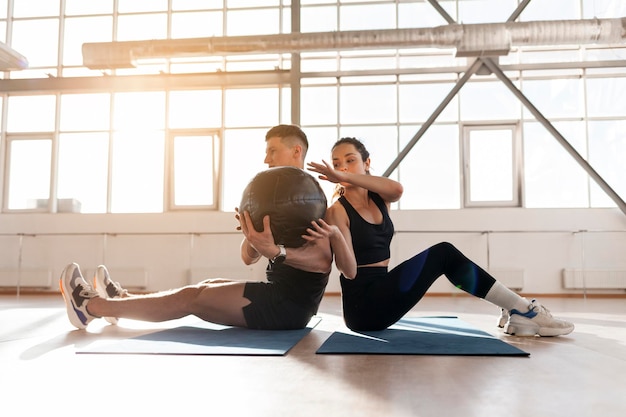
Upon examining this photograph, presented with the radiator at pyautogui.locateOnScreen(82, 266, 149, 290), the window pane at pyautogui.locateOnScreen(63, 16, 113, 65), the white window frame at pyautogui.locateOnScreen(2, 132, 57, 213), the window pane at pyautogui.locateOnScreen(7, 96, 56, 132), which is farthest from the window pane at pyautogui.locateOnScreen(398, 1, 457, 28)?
the white window frame at pyautogui.locateOnScreen(2, 132, 57, 213)

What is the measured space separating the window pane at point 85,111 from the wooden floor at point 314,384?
23.9 feet

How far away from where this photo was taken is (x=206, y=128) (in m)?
8.94

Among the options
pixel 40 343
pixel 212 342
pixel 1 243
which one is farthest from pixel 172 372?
pixel 1 243

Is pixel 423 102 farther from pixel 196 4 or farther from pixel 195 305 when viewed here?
pixel 195 305

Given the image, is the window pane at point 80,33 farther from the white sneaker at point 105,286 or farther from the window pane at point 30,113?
the white sneaker at point 105,286

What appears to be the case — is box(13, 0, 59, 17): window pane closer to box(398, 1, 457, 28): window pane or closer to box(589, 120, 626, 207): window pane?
box(398, 1, 457, 28): window pane

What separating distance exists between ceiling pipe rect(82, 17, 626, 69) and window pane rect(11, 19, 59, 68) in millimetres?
2186

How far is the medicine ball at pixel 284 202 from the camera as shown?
228 centimetres

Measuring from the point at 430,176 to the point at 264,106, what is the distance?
9.61 ft

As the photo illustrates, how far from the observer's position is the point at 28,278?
27.8 feet

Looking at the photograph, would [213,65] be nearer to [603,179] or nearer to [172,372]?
[603,179]

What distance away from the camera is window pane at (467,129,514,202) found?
27.6 ft

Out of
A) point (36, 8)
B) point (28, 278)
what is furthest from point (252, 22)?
point (28, 278)

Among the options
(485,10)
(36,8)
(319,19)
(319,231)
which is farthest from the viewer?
(36,8)
